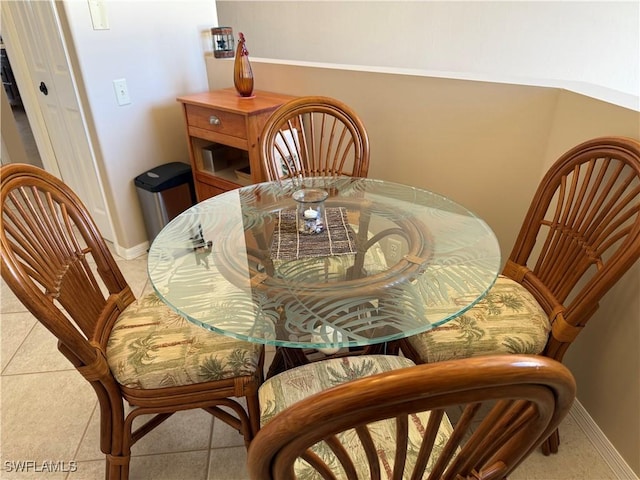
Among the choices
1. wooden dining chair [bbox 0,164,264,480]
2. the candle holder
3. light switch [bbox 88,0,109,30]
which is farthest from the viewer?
light switch [bbox 88,0,109,30]

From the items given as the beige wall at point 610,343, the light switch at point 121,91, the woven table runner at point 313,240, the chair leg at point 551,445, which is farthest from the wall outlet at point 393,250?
the light switch at point 121,91

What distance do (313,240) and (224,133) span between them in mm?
1227

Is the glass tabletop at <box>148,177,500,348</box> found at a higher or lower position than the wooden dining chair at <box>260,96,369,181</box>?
lower

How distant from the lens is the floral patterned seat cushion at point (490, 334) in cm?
124

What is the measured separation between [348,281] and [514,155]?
110cm

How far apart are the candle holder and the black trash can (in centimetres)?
139

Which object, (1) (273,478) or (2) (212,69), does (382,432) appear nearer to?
(1) (273,478)

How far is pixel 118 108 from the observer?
2369 millimetres

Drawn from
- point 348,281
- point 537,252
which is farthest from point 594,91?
point 348,281

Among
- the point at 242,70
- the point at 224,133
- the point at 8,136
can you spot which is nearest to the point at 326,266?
the point at 224,133

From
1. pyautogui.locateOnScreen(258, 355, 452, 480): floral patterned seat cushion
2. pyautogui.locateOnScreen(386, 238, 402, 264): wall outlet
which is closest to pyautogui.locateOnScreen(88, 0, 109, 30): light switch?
pyautogui.locateOnScreen(386, 238, 402, 264): wall outlet

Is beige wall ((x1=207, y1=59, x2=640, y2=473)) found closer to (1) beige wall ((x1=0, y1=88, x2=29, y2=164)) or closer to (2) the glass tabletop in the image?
(2) the glass tabletop

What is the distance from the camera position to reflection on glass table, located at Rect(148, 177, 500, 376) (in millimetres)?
994

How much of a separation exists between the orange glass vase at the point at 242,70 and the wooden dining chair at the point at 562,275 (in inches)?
62.8
